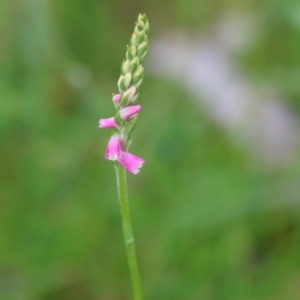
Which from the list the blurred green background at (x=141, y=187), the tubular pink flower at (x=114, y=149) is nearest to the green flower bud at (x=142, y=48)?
the tubular pink flower at (x=114, y=149)

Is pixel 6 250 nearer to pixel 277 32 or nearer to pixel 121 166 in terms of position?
pixel 121 166

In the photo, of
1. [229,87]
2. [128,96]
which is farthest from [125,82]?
[229,87]

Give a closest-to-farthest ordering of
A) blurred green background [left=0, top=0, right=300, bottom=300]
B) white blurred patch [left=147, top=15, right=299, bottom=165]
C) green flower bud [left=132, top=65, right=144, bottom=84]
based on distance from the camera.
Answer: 1. green flower bud [left=132, top=65, right=144, bottom=84]
2. blurred green background [left=0, top=0, right=300, bottom=300]
3. white blurred patch [left=147, top=15, right=299, bottom=165]

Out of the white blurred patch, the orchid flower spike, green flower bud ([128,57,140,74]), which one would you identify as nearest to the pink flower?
the orchid flower spike

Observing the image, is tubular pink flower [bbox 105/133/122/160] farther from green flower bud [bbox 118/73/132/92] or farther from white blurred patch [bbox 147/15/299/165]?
white blurred patch [bbox 147/15/299/165]

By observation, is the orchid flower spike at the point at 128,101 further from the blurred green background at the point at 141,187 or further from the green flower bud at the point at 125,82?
the blurred green background at the point at 141,187

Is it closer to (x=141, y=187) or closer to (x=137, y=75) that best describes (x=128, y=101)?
(x=137, y=75)

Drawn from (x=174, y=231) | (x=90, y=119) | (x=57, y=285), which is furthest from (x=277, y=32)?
(x=57, y=285)
